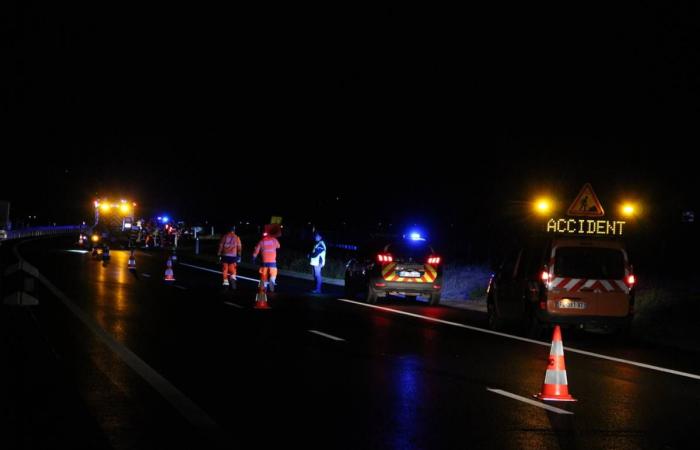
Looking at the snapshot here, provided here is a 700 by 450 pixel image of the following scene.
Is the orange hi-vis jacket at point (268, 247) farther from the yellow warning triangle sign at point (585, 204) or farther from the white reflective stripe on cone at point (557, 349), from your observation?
the white reflective stripe on cone at point (557, 349)

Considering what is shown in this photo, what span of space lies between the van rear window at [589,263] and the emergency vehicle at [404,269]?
6965mm

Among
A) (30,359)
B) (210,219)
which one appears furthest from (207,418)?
(210,219)

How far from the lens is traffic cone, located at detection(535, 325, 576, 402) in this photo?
10156 millimetres

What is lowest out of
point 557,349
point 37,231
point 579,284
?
point 557,349

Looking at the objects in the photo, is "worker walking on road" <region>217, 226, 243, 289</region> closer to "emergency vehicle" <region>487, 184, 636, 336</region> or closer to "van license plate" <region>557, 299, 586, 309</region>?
"emergency vehicle" <region>487, 184, 636, 336</region>

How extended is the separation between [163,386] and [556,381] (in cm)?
406

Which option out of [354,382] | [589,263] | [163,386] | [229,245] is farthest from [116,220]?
[163,386]

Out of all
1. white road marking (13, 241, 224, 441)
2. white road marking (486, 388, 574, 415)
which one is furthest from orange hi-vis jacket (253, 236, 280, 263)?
white road marking (486, 388, 574, 415)

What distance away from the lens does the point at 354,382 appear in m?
11.1

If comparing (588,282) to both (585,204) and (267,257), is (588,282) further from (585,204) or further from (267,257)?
(267,257)

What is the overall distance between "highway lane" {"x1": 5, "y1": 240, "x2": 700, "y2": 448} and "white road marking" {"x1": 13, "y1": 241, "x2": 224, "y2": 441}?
4.0 inches

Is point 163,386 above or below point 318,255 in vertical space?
below

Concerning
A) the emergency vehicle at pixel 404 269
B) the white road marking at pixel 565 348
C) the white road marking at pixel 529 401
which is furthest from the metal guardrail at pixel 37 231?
the white road marking at pixel 529 401

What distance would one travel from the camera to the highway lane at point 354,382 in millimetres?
8344
